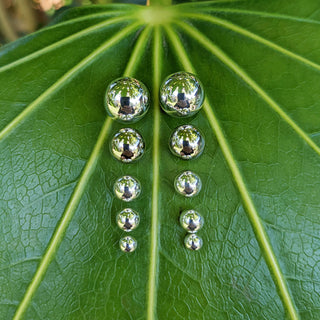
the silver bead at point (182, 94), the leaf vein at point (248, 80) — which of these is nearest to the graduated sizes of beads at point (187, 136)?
the silver bead at point (182, 94)

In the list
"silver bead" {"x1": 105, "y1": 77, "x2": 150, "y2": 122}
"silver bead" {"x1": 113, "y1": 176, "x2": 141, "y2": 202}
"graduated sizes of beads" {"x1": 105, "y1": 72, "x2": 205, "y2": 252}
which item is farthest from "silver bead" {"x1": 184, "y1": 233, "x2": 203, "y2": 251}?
"silver bead" {"x1": 105, "y1": 77, "x2": 150, "y2": 122}

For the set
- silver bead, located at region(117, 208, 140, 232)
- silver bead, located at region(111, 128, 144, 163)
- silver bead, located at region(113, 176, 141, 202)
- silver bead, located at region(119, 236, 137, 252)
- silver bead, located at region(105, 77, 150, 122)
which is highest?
silver bead, located at region(105, 77, 150, 122)

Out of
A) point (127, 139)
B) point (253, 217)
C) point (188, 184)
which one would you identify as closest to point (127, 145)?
point (127, 139)

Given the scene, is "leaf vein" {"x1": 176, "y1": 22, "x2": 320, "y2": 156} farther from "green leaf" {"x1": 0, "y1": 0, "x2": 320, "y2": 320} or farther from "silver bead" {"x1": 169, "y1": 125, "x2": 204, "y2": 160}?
"silver bead" {"x1": 169, "y1": 125, "x2": 204, "y2": 160}

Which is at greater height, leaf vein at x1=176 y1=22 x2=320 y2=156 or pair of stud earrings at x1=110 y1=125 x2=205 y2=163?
leaf vein at x1=176 y1=22 x2=320 y2=156

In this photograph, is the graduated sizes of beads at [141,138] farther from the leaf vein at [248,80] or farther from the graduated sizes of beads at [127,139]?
the leaf vein at [248,80]

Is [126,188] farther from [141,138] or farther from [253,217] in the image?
[253,217]

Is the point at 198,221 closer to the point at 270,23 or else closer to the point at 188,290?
the point at 188,290
